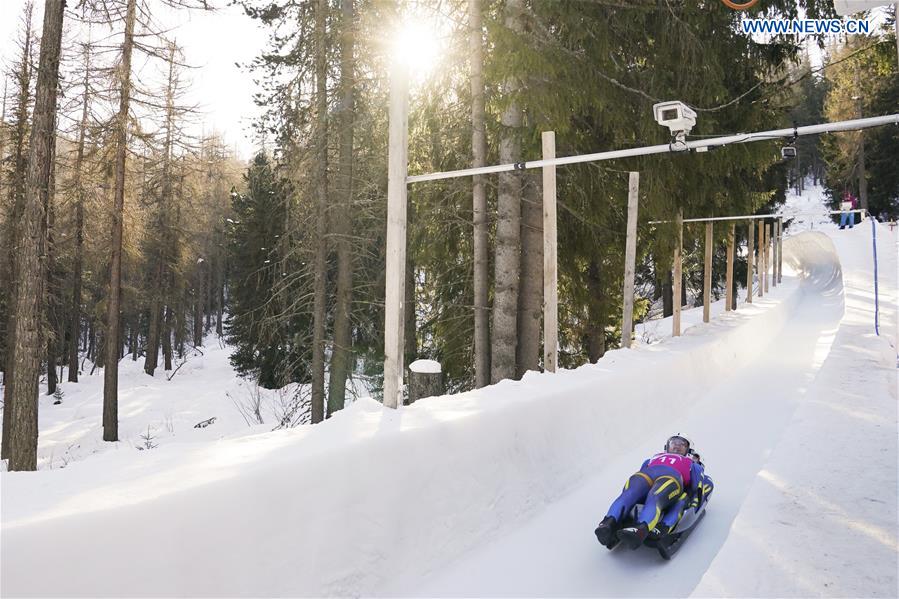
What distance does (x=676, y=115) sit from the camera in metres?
6.18

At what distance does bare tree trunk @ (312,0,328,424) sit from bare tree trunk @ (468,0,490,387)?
3626 mm

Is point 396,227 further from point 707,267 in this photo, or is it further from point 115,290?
point 115,290

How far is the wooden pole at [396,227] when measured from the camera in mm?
6176

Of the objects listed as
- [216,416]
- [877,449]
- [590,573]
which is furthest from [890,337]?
[216,416]

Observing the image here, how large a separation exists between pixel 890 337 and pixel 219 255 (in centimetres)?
4366

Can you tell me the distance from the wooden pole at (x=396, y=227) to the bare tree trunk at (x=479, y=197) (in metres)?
4.90

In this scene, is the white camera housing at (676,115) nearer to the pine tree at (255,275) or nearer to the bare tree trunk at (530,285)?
the bare tree trunk at (530,285)

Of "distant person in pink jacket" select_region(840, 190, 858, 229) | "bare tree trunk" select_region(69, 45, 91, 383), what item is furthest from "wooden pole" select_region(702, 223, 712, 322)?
"bare tree trunk" select_region(69, 45, 91, 383)

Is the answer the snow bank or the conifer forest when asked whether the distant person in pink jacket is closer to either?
the conifer forest

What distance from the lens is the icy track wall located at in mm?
2818

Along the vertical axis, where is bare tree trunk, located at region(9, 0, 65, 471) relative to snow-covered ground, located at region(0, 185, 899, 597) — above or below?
above

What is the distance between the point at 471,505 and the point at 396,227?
2852mm

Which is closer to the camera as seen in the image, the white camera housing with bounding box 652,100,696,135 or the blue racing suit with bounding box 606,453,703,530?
the blue racing suit with bounding box 606,453,703,530

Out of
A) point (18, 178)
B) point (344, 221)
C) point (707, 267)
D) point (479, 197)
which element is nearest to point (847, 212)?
point (707, 267)
